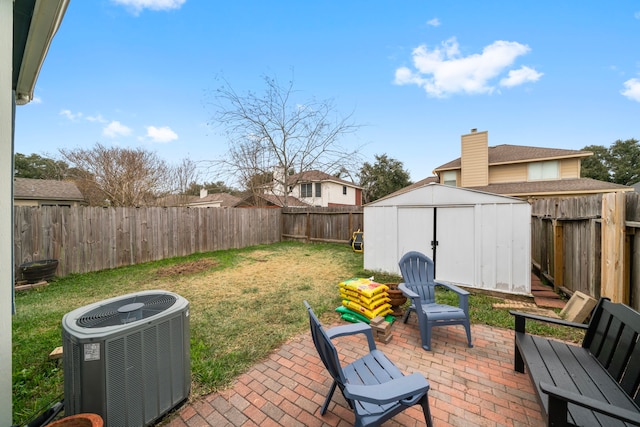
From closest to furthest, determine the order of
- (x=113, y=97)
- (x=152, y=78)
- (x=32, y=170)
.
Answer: (x=152, y=78), (x=113, y=97), (x=32, y=170)

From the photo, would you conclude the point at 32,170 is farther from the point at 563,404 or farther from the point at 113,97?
the point at 563,404

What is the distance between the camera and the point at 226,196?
30.6 metres

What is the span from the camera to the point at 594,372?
195 centimetres

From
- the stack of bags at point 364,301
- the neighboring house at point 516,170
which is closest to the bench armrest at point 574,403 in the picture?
the stack of bags at point 364,301

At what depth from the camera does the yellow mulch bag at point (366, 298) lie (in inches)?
145

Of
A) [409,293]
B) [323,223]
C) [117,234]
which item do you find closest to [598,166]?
[323,223]

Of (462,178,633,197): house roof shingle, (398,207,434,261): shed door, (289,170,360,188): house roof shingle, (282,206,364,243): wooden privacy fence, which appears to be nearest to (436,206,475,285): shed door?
(398,207,434,261): shed door

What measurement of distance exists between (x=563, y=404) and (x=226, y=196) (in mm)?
32333

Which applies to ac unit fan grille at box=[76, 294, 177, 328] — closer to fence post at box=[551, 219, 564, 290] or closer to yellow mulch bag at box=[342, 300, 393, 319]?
yellow mulch bag at box=[342, 300, 393, 319]

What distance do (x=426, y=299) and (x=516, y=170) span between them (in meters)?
→ 16.0

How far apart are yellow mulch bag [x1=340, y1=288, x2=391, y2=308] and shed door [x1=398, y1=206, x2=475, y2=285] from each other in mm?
2629

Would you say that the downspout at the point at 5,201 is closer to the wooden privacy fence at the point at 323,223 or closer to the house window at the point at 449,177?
the wooden privacy fence at the point at 323,223

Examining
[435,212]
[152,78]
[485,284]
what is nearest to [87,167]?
[152,78]

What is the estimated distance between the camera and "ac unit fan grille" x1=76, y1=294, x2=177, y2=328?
6.01 ft
